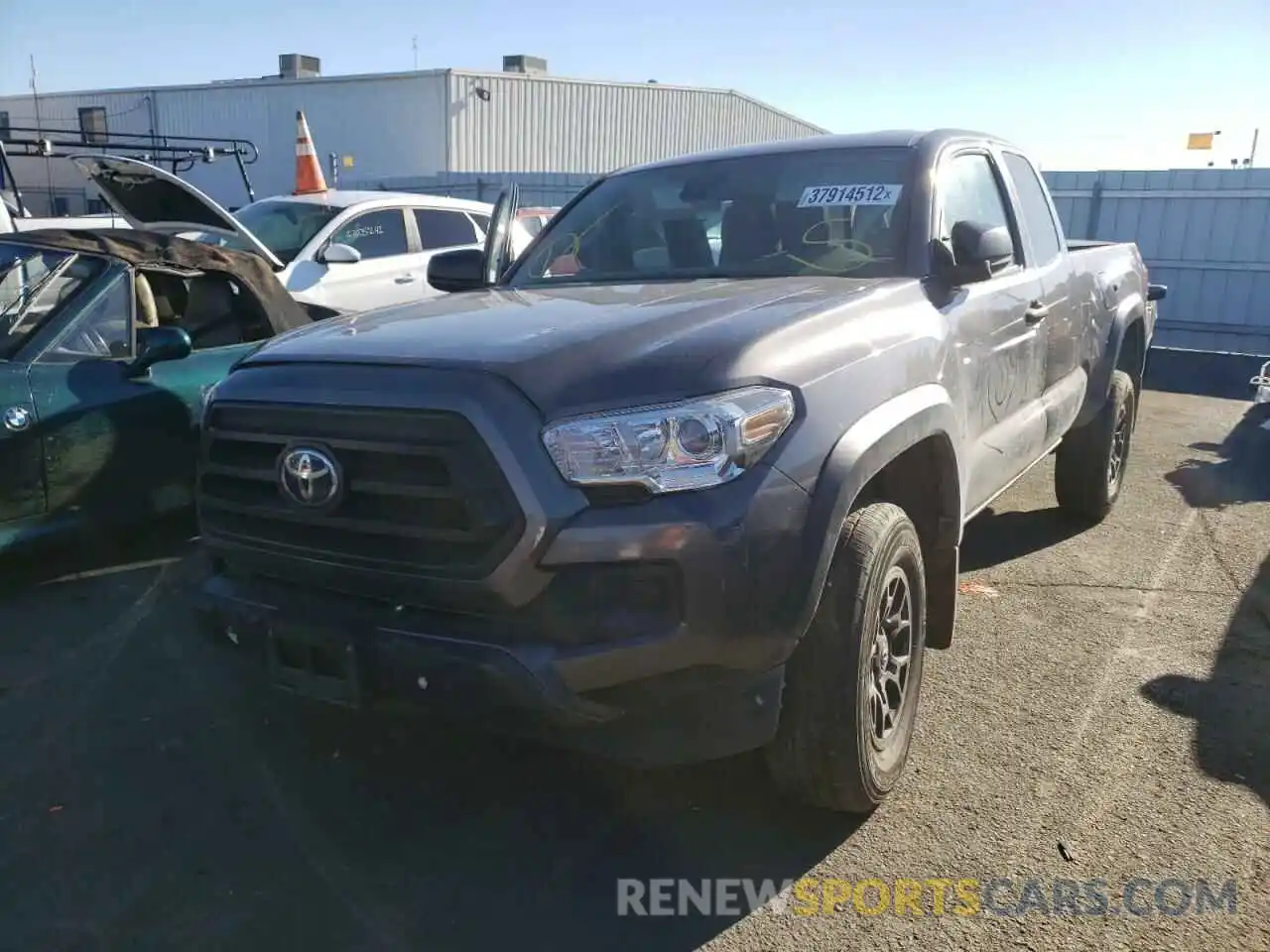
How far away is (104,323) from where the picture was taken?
4879 millimetres

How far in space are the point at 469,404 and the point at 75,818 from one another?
1.73 meters

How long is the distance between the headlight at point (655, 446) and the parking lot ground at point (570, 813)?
1088 mm

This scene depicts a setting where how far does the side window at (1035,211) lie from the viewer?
4.62 meters

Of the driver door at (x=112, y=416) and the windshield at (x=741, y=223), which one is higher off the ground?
the windshield at (x=741, y=223)

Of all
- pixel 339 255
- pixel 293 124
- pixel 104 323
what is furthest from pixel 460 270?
pixel 293 124

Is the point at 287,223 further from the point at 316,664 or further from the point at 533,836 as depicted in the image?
the point at 533,836

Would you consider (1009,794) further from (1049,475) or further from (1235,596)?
(1049,475)

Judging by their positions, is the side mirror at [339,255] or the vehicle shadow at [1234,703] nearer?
the vehicle shadow at [1234,703]

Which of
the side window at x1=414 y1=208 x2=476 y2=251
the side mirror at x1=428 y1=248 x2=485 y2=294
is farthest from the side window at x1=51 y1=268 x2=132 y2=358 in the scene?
the side window at x1=414 y1=208 x2=476 y2=251

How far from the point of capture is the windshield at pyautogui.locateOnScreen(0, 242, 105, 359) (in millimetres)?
4711

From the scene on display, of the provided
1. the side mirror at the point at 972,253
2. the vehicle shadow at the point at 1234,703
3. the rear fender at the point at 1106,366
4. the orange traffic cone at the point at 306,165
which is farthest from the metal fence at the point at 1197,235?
the side mirror at the point at 972,253

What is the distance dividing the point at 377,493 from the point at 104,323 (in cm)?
313

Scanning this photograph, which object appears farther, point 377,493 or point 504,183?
point 504,183

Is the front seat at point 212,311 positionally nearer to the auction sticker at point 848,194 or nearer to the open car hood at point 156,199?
the open car hood at point 156,199
